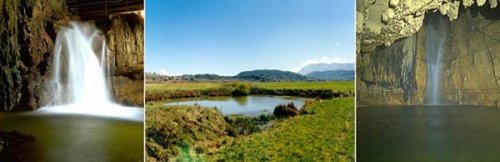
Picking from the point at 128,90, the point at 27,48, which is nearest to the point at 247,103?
the point at 128,90

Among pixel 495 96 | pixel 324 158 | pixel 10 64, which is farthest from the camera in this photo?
pixel 10 64

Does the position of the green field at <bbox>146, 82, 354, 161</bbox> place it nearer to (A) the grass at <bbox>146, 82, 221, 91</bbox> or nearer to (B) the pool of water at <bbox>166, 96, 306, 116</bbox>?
(A) the grass at <bbox>146, 82, 221, 91</bbox>

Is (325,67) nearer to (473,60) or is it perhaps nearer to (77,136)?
(473,60)

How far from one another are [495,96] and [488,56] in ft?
1.24

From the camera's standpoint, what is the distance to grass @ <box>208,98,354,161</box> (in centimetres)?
584

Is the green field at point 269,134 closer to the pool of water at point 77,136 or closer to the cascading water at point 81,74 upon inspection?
the pool of water at point 77,136

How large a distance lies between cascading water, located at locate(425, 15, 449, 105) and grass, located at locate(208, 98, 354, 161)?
75cm

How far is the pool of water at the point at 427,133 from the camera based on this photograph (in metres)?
5.53

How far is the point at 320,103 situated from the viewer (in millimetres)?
6062

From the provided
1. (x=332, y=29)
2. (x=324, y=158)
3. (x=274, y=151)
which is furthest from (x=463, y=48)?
(x=274, y=151)

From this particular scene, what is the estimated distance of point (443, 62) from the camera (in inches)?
222

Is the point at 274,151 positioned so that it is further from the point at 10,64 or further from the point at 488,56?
the point at 10,64

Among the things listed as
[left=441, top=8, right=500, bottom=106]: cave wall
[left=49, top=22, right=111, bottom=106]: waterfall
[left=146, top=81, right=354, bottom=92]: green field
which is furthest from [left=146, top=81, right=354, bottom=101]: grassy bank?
[left=441, top=8, right=500, bottom=106]: cave wall

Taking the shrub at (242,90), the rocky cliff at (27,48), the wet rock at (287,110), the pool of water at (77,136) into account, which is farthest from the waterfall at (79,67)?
the wet rock at (287,110)
